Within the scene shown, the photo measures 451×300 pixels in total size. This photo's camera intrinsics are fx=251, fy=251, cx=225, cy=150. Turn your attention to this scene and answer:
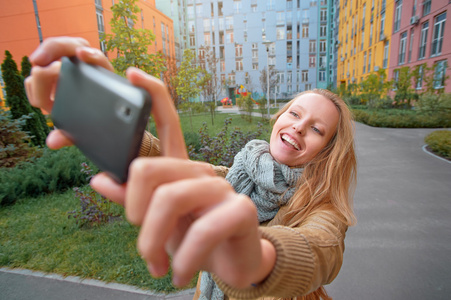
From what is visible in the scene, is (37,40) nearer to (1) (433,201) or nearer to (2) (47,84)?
(2) (47,84)

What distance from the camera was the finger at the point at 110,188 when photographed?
0.46m

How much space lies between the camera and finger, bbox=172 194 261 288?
371 millimetres

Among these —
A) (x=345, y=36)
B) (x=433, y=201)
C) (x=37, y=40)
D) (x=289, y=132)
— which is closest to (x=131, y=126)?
(x=289, y=132)

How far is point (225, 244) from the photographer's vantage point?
47 centimetres

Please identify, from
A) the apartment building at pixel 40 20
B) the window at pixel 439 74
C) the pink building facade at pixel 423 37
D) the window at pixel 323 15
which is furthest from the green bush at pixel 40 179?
the window at pixel 323 15

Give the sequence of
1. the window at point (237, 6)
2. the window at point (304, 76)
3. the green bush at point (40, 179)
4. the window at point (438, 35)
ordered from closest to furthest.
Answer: the green bush at point (40, 179) < the window at point (438, 35) < the window at point (237, 6) < the window at point (304, 76)

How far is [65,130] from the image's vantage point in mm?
562

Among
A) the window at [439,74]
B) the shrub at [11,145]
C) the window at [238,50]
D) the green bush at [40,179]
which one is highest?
the window at [238,50]

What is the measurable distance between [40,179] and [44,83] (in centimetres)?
558

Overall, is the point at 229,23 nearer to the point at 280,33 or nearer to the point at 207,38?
the point at 207,38

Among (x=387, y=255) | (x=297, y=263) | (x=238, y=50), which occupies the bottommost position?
(x=387, y=255)

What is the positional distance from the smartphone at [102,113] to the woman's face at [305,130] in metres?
0.94

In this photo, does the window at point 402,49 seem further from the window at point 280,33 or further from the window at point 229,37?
the window at point 229,37

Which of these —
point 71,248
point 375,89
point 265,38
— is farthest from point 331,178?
point 265,38
